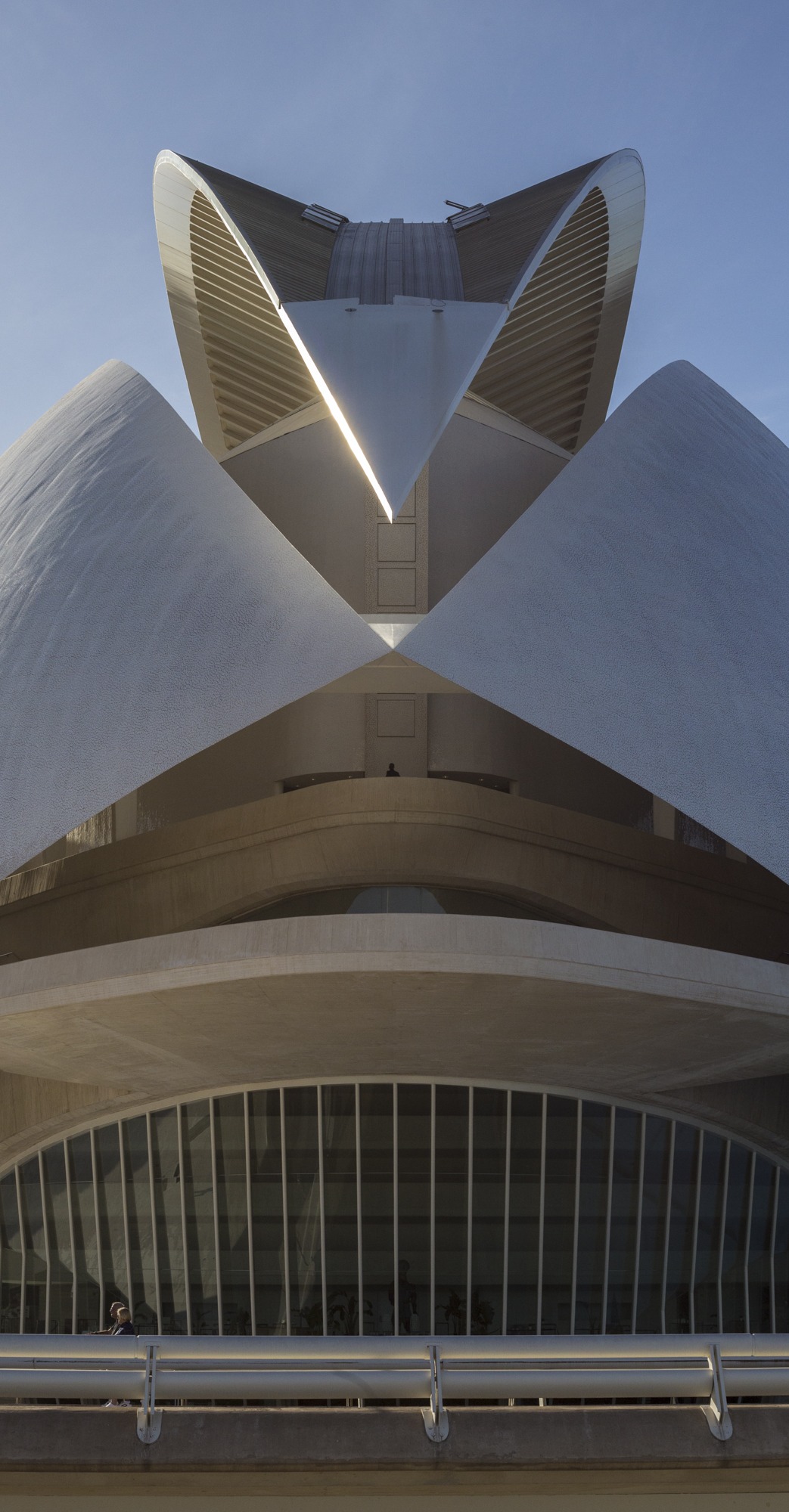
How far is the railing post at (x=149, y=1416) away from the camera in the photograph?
5.65 meters

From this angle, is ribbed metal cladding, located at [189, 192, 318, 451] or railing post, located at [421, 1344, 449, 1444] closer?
railing post, located at [421, 1344, 449, 1444]

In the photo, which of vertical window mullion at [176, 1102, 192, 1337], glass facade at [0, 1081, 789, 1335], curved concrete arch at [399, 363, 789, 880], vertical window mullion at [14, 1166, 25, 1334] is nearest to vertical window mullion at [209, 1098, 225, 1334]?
glass facade at [0, 1081, 789, 1335]

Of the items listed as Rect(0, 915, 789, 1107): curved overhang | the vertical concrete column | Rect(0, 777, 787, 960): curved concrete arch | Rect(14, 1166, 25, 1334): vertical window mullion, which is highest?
the vertical concrete column

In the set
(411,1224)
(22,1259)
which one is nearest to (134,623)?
(411,1224)

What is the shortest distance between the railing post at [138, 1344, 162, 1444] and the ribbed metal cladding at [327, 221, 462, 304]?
17.7 meters

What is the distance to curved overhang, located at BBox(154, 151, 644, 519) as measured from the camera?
17.6 m

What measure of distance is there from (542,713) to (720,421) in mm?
8411

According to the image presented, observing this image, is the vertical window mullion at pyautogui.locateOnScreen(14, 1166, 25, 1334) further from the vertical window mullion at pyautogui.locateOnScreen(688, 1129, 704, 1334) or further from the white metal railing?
the white metal railing

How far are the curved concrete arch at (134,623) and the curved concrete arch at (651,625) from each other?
58.0 inches

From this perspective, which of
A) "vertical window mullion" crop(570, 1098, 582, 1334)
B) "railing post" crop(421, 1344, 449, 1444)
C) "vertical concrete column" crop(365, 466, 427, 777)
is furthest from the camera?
"vertical concrete column" crop(365, 466, 427, 777)

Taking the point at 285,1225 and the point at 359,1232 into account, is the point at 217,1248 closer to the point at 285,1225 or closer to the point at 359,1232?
the point at 285,1225

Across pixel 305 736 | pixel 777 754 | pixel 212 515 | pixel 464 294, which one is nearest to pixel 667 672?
pixel 777 754

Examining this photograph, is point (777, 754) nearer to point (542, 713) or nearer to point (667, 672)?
point (667, 672)

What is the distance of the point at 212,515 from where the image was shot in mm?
14625
